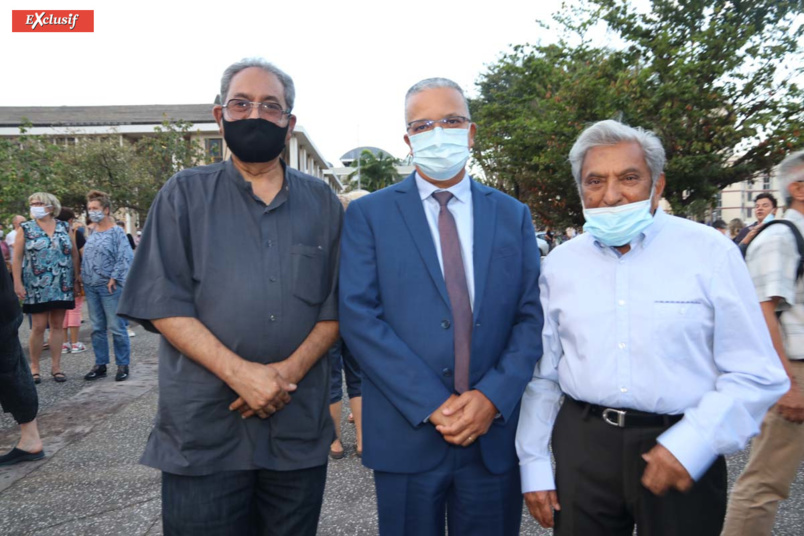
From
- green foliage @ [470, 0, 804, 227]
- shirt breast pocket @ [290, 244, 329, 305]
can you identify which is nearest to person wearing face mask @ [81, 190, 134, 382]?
shirt breast pocket @ [290, 244, 329, 305]

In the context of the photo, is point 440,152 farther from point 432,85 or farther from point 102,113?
point 102,113

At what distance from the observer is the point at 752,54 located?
1483cm

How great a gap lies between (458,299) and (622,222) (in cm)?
61

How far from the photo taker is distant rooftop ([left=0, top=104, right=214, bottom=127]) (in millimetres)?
48188

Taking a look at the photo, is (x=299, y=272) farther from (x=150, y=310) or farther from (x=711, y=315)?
(x=711, y=315)

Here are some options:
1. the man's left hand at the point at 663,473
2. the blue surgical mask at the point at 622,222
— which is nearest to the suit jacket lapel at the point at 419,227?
the blue surgical mask at the point at 622,222

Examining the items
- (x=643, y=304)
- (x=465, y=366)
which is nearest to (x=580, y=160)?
(x=643, y=304)

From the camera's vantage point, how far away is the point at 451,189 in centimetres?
223

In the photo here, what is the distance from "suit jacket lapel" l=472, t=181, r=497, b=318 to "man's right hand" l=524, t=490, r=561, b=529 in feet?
2.17

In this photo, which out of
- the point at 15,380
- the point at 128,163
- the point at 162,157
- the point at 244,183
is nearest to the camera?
the point at 244,183

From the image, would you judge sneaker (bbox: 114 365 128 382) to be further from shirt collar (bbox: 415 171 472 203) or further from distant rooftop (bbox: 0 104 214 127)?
distant rooftop (bbox: 0 104 214 127)

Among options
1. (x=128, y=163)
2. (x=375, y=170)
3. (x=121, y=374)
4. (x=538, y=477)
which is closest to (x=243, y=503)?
(x=538, y=477)

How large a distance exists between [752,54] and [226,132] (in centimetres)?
1664

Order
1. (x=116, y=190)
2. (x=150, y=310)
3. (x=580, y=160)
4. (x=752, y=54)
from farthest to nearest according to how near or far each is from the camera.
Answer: (x=116, y=190), (x=752, y=54), (x=580, y=160), (x=150, y=310)
